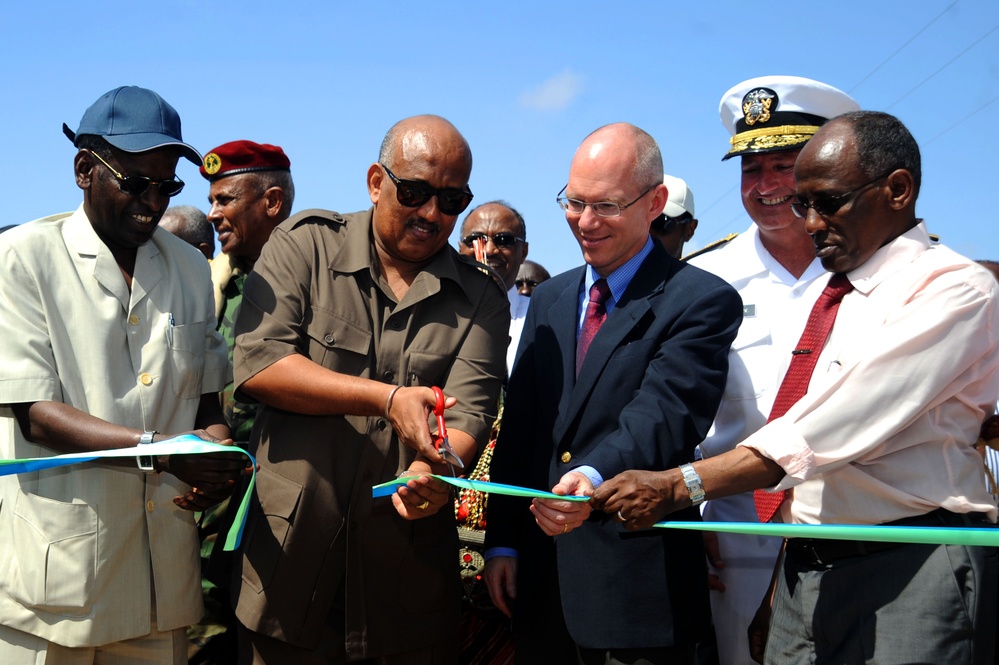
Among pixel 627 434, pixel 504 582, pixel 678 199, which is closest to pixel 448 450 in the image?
pixel 627 434

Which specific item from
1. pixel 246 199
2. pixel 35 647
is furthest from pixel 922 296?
pixel 246 199

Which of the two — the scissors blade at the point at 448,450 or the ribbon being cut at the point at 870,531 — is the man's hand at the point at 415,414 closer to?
the scissors blade at the point at 448,450

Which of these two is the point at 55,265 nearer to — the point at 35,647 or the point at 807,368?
the point at 35,647

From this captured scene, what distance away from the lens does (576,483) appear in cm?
380

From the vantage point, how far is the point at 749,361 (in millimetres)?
4875

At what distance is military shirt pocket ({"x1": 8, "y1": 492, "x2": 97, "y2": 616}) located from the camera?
385 centimetres

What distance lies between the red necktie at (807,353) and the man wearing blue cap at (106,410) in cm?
212

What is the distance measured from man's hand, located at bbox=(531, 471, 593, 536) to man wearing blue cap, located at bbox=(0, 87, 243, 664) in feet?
3.93

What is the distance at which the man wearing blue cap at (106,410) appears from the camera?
3.86 m

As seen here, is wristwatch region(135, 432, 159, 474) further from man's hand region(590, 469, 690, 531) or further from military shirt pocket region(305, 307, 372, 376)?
man's hand region(590, 469, 690, 531)

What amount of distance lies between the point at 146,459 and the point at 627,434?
5.97ft

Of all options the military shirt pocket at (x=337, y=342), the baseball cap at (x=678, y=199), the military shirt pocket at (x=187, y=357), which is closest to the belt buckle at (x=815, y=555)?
the military shirt pocket at (x=337, y=342)

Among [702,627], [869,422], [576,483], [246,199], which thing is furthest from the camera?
[246,199]

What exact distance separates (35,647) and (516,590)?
1907 millimetres
